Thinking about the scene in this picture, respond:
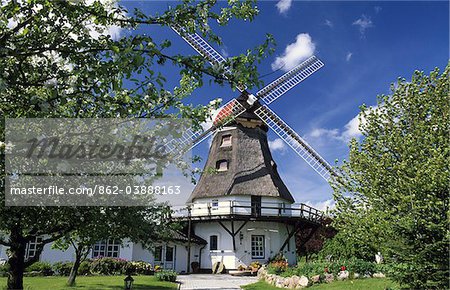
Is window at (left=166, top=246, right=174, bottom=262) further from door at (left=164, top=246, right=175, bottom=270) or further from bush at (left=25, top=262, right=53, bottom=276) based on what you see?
bush at (left=25, top=262, right=53, bottom=276)

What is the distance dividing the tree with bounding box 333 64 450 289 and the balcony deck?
412 inches

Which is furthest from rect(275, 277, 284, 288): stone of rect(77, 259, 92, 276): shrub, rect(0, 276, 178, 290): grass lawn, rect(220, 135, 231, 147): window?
rect(220, 135, 231, 147): window

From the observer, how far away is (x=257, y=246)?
86.4 ft

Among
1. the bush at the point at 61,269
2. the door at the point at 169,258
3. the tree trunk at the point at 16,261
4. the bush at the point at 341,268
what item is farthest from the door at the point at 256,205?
the tree trunk at the point at 16,261

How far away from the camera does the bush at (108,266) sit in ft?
69.9

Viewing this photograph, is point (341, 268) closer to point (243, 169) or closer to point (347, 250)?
point (347, 250)

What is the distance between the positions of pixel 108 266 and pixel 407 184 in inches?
709

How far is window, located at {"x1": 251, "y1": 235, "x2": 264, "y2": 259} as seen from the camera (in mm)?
26062

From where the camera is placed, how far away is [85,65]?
3.60 m

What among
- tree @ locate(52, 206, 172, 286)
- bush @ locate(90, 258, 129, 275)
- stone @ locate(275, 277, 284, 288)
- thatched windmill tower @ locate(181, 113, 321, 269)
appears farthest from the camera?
thatched windmill tower @ locate(181, 113, 321, 269)

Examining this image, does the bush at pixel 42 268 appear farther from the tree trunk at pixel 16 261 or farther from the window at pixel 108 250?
the tree trunk at pixel 16 261

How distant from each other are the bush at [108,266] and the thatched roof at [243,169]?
777 centimetres

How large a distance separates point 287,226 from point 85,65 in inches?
1005

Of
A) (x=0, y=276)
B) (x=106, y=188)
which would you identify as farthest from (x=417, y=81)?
(x=0, y=276)
